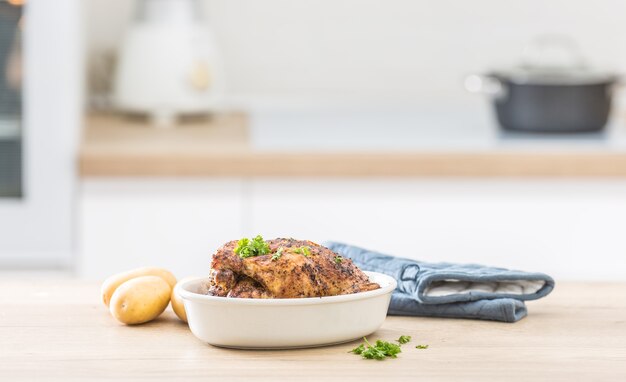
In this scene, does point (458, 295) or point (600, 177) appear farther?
point (600, 177)

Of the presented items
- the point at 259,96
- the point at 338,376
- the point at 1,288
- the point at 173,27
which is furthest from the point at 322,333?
the point at 259,96

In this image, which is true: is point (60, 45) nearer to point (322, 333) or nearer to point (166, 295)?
point (166, 295)

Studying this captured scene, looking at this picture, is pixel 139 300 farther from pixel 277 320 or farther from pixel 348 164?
pixel 348 164

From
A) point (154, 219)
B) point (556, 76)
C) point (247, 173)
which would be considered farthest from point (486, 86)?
point (154, 219)

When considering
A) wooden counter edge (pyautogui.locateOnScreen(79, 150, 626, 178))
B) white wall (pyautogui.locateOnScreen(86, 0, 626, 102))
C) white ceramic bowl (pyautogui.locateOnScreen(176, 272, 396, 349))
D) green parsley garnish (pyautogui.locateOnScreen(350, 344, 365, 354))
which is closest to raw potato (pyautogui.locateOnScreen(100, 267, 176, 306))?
white ceramic bowl (pyautogui.locateOnScreen(176, 272, 396, 349))

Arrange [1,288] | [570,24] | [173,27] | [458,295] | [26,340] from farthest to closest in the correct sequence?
[570,24] → [173,27] → [1,288] → [458,295] → [26,340]

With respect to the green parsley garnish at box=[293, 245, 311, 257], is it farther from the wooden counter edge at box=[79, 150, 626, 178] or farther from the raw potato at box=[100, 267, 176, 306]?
the wooden counter edge at box=[79, 150, 626, 178]
